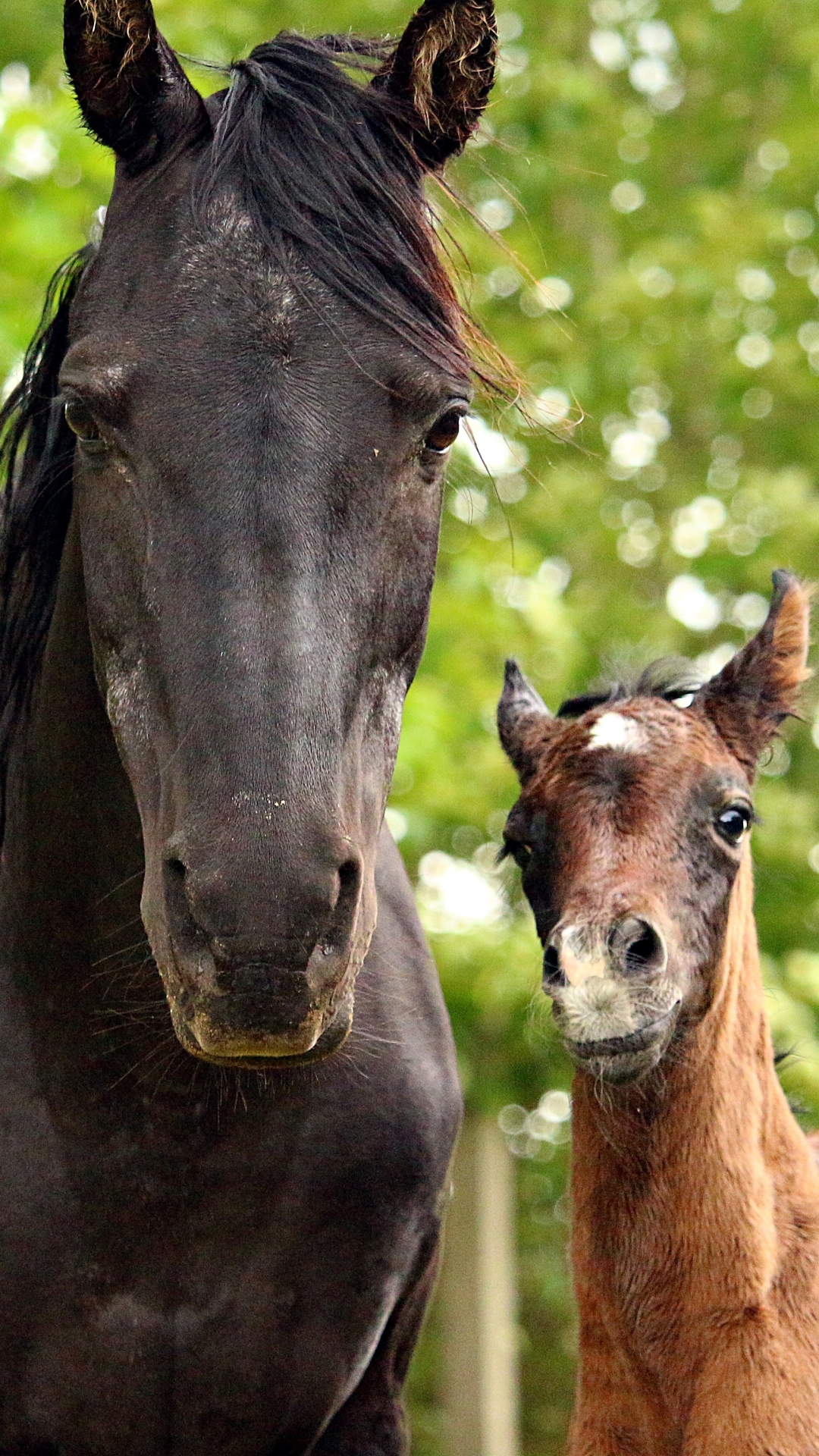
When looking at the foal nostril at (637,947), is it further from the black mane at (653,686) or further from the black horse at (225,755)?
the black mane at (653,686)

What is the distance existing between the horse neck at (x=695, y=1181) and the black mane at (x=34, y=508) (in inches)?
63.4

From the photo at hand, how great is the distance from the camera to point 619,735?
3.73 meters

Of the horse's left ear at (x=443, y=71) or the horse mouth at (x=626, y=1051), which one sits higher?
the horse's left ear at (x=443, y=71)

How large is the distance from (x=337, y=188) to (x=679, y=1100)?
86.7 inches

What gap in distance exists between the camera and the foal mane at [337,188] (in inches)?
103

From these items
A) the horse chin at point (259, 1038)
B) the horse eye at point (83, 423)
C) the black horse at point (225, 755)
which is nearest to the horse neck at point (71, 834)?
the black horse at point (225, 755)

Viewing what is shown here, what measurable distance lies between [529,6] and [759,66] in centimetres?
200

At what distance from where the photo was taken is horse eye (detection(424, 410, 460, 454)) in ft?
8.81

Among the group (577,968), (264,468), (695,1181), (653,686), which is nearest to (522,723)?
(653,686)

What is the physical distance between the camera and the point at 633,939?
10.8ft

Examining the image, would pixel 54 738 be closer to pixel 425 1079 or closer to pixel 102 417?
pixel 102 417

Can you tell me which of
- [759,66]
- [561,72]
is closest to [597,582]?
[561,72]

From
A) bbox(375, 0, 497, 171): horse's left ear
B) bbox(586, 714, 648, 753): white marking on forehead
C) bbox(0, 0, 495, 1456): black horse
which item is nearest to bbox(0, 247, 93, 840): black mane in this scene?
bbox(0, 0, 495, 1456): black horse

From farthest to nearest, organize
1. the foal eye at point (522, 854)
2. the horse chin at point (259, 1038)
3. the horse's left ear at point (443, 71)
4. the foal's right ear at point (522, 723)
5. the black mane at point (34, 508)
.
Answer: the foal's right ear at point (522, 723), the foal eye at point (522, 854), the black mane at point (34, 508), the horse's left ear at point (443, 71), the horse chin at point (259, 1038)
